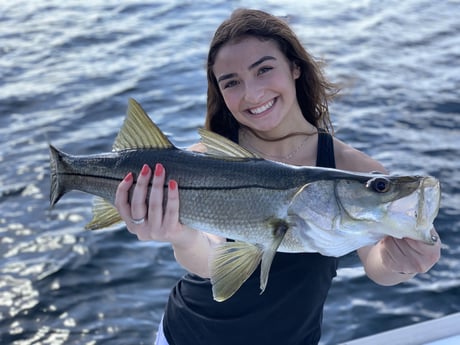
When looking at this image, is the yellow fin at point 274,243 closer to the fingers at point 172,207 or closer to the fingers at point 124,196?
the fingers at point 172,207

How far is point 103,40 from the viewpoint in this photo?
1277 cm

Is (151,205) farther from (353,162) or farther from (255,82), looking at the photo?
(353,162)

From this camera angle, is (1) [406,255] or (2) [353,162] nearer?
(1) [406,255]

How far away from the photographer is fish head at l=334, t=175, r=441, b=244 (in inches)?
98.7

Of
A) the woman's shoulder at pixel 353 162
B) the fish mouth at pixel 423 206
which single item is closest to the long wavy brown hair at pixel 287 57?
the woman's shoulder at pixel 353 162

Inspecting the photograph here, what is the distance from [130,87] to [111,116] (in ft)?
3.90

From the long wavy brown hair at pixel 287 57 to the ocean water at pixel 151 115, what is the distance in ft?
7.61

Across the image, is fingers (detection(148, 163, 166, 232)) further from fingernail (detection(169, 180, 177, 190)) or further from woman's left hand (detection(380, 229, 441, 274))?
woman's left hand (detection(380, 229, 441, 274))

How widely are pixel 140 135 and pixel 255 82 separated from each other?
0.72 metres

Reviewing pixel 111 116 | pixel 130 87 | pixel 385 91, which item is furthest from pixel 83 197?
pixel 385 91

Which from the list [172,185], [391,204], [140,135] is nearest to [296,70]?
[140,135]

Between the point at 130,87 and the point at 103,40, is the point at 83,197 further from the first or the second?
the point at 103,40

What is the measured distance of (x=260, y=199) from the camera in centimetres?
276

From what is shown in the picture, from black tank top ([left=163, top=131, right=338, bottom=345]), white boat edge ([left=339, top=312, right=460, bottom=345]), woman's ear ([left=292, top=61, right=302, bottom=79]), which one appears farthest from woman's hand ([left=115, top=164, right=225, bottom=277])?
white boat edge ([left=339, top=312, right=460, bottom=345])
